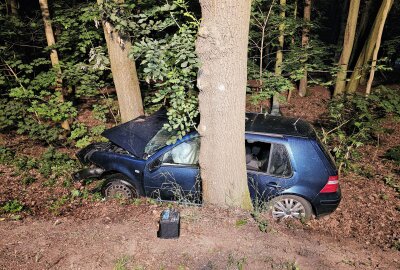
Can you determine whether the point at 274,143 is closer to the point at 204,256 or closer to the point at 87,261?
the point at 204,256

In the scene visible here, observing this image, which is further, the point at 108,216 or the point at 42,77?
the point at 42,77

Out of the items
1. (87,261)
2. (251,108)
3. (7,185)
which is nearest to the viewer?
(87,261)

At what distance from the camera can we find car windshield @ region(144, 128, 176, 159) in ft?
18.4

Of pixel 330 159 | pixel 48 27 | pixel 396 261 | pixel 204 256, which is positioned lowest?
pixel 396 261

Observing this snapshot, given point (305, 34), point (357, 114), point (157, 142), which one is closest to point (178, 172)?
point (157, 142)

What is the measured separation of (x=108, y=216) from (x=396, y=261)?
4.26m

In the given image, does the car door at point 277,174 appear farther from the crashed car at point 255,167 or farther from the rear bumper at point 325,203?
the rear bumper at point 325,203

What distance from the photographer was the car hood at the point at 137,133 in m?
5.70

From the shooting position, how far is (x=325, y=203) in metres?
5.20

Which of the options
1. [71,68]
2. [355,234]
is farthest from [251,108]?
[355,234]

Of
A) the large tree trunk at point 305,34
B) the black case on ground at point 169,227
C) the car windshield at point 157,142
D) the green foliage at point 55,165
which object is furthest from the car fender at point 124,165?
the large tree trunk at point 305,34

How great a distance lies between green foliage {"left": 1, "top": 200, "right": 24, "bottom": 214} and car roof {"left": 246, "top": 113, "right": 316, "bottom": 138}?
435cm

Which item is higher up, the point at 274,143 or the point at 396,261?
the point at 274,143

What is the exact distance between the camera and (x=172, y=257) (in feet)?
12.5
